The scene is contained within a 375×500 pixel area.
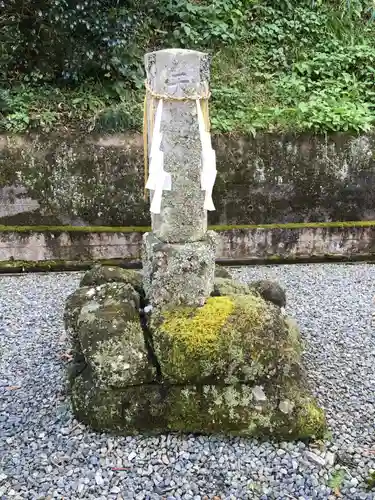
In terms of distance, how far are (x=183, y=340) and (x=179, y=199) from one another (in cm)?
113

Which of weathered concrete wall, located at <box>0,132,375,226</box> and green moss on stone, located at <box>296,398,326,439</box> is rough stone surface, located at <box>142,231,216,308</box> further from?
weathered concrete wall, located at <box>0,132,375,226</box>

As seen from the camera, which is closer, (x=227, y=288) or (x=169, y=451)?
(x=169, y=451)

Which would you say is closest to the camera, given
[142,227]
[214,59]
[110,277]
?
[110,277]

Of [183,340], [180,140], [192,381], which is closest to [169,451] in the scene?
[192,381]

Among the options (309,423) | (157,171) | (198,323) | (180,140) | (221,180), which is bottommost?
(309,423)

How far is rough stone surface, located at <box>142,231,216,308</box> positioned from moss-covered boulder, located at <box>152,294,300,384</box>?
0.14 m

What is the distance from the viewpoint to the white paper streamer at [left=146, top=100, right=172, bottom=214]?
3.57 m

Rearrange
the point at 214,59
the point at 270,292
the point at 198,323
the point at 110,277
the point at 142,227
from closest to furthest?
the point at 198,323 < the point at 110,277 < the point at 270,292 < the point at 142,227 < the point at 214,59

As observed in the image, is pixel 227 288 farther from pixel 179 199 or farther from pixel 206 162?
pixel 206 162

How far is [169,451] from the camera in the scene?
344 centimetres

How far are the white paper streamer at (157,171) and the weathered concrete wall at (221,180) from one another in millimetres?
4031

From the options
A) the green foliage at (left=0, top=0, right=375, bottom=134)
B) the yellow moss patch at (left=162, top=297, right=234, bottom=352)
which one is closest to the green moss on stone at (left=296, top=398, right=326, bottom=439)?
the yellow moss patch at (left=162, top=297, right=234, bottom=352)

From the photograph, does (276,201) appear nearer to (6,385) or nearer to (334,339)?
(334,339)

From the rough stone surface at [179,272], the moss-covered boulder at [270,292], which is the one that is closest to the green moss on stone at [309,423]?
the rough stone surface at [179,272]
